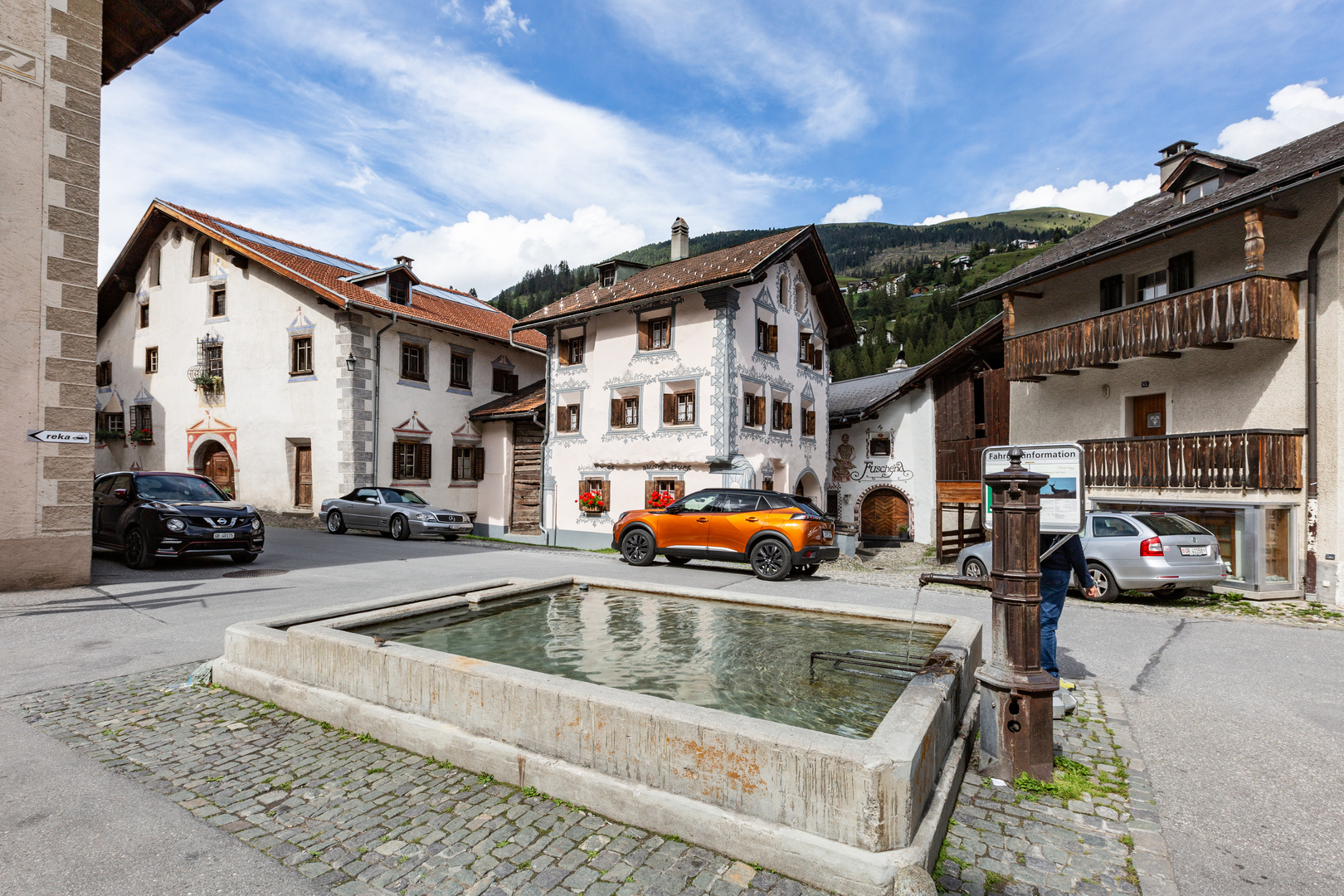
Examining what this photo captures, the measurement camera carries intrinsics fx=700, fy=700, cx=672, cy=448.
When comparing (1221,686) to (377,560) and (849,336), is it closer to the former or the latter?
(377,560)

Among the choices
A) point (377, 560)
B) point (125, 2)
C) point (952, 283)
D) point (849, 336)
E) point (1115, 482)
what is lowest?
point (377, 560)

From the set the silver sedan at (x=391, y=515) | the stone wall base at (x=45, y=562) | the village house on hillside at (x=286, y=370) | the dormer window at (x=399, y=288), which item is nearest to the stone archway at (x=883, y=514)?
the village house on hillside at (x=286, y=370)

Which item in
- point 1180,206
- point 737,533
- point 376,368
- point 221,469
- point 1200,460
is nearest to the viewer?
point 737,533

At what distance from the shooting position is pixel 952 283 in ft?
439

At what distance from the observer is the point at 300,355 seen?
78.7ft

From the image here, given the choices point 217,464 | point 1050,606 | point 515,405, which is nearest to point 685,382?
point 515,405

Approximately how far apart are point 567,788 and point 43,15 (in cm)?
1346

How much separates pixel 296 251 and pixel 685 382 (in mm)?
17459

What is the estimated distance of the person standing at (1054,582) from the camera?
5.05 m

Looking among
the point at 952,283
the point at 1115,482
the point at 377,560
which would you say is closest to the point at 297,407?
the point at 377,560

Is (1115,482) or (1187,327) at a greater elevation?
(1187,327)

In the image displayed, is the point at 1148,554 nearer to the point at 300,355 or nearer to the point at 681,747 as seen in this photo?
the point at 681,747

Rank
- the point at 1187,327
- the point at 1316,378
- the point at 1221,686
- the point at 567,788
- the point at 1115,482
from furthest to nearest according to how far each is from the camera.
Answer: the point at 1115,482 → the point at 1187,327 → the point at 1316,378 → the point at 1221,686 → the point at 567,788

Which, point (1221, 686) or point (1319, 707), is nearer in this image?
point (1319, 707)
